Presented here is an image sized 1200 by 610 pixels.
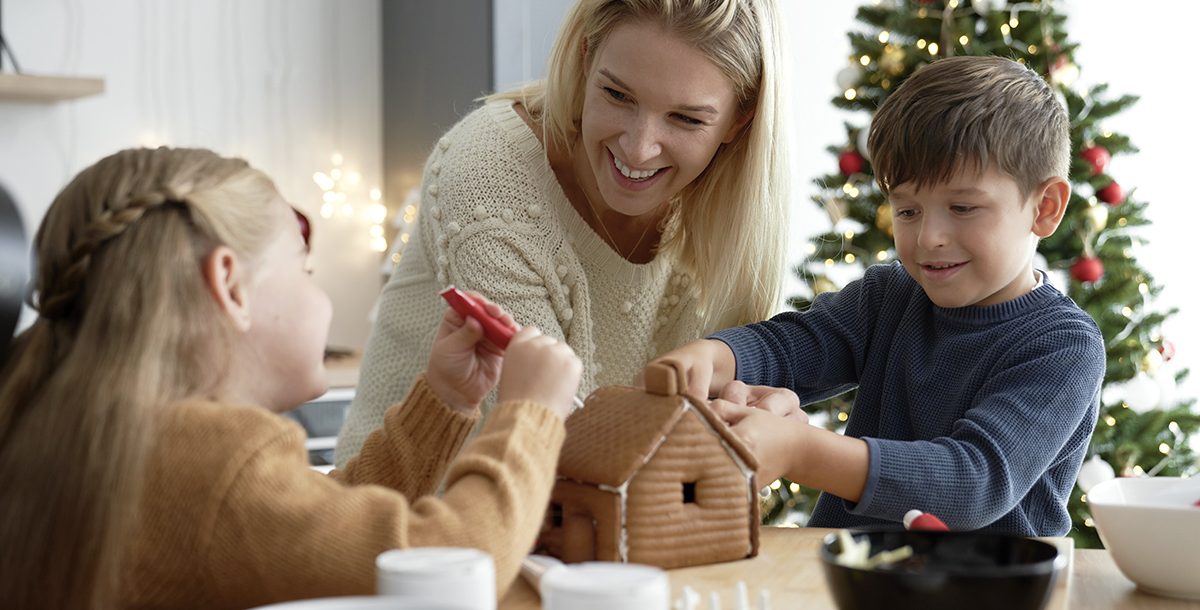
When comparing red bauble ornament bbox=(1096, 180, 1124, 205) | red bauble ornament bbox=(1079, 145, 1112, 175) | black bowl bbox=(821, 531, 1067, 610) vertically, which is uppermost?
black bowl bbox=(821, 531, 1067, 610)

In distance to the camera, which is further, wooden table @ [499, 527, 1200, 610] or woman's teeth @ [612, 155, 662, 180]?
woman's teeth @ [612, 155, 662, 180]

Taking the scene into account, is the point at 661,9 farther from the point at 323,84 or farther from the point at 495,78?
the point at 323,84

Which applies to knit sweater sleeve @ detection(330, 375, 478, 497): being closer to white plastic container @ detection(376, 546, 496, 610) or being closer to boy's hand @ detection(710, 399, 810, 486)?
boy's hand @ detection(710, 399, 810, 486)

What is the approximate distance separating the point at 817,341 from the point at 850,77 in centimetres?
158

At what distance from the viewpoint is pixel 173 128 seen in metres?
3.91

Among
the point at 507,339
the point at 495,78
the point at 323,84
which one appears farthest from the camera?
the point at 323,84

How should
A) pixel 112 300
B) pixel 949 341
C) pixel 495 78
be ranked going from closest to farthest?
pixel 112 300
pixel 949 341
pixel 495 78

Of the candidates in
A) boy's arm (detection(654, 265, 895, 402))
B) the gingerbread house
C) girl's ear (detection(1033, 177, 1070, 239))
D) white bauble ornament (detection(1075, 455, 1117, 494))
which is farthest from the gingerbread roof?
white bauble ornament (detection(1075, 455, 1117, 494))

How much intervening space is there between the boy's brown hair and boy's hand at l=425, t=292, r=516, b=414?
1.61ft

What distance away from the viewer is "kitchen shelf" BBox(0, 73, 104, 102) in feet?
11.1

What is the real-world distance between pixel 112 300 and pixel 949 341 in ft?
2.95

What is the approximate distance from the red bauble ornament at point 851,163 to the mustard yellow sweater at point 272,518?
212 cm

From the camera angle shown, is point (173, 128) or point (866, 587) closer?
point (866, 587)

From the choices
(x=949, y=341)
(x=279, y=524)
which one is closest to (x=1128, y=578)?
(x=949, y=341)
